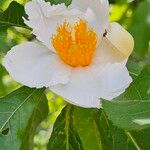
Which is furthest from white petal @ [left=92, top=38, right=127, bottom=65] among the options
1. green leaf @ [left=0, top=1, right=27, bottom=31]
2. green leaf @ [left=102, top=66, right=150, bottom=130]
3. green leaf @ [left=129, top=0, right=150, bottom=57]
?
green leaf @ [left=129, top=0, right=150, bottom=57]

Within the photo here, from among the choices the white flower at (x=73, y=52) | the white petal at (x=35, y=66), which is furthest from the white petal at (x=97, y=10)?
the white petal at (x=35, y=66)

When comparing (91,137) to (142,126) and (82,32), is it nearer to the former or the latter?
(82,32)

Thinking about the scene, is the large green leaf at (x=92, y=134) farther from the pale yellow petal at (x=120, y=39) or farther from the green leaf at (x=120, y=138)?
the pale yellow petal at (x=120, y=39)

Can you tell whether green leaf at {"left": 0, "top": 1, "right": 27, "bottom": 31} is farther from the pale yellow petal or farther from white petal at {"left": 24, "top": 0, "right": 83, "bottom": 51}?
the pale yellow petal

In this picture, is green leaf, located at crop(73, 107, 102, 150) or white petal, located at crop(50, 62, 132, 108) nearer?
white petal, located at crop(50, 62, 132, 108)

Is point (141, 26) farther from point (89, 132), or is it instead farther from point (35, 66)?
point (89, 132)

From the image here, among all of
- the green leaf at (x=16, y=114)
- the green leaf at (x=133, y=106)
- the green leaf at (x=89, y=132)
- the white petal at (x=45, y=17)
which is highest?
the white petal at (x=45, y=17)
